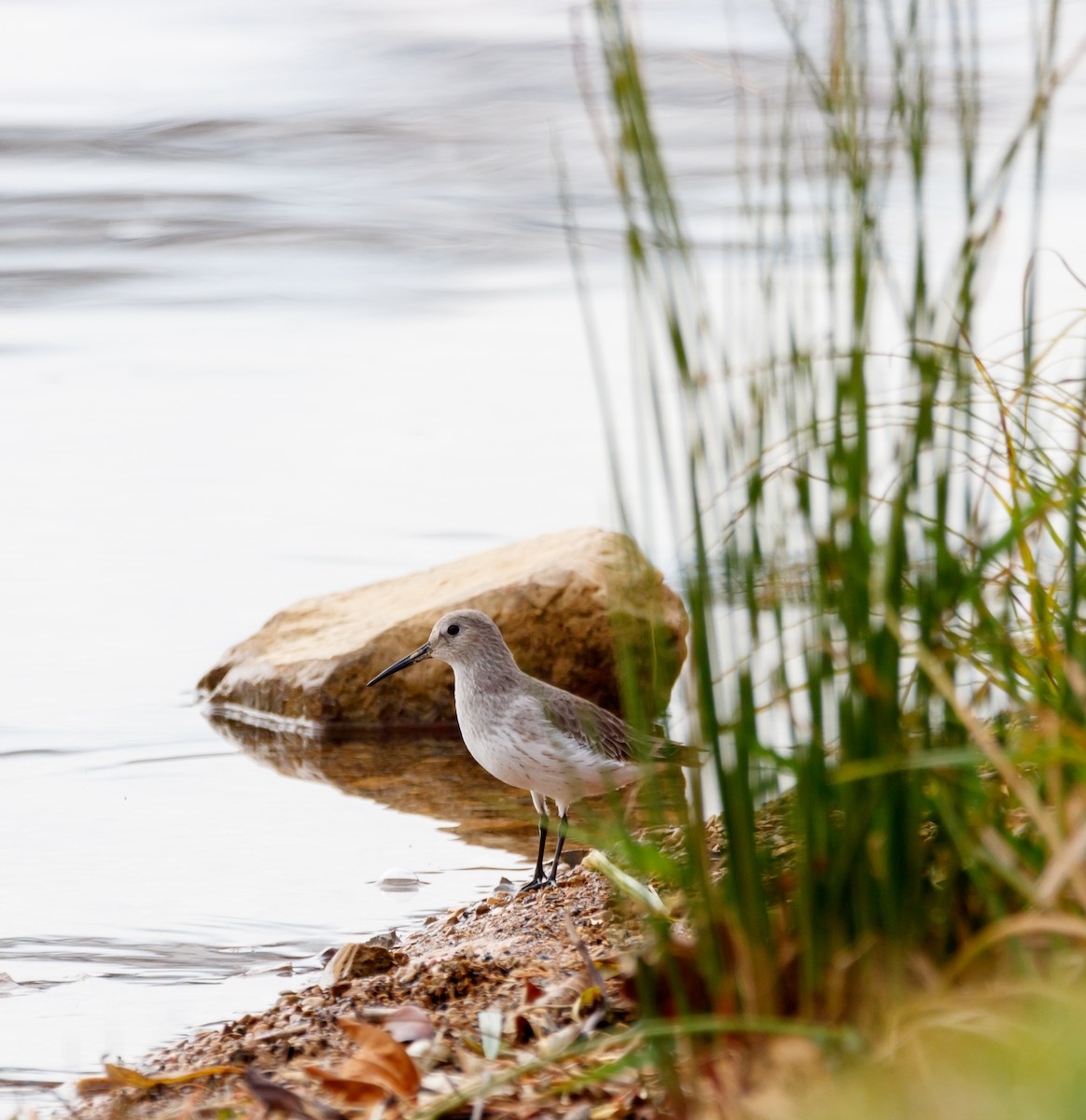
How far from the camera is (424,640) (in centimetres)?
641

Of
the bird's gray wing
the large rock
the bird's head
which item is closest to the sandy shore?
the bird's gray wing

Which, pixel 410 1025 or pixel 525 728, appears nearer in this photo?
pixel 410 1025

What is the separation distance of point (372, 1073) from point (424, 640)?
390cm

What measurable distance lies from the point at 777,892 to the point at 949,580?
519mm

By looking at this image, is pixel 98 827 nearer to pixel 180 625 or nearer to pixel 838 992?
pixel 180 625

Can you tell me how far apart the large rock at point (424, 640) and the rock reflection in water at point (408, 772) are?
124mm

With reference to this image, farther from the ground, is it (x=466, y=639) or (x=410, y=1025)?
(x=466, y=639)

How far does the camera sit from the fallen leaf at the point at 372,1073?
251 cm

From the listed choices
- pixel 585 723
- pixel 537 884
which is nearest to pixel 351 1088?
pixel 537 884

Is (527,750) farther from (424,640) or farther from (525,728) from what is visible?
(424,640)

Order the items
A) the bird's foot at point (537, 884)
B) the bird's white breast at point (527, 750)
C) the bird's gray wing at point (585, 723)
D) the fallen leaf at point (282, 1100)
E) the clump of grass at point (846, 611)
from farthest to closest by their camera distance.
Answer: the bird's gray wing at point (585, 723) < the bird's white breast at point (527, 750) < the bird's foot at point (537, 884) < the fallen leaf at point (282, 1100) < the clump of grass at point (846, 611)

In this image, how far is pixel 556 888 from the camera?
419 cm

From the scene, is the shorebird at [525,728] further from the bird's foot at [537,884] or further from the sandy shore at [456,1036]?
the sandy shore at [456,1036]

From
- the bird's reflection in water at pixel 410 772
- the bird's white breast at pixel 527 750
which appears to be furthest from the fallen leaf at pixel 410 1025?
the bird's reflection in water at pixel 410 772
